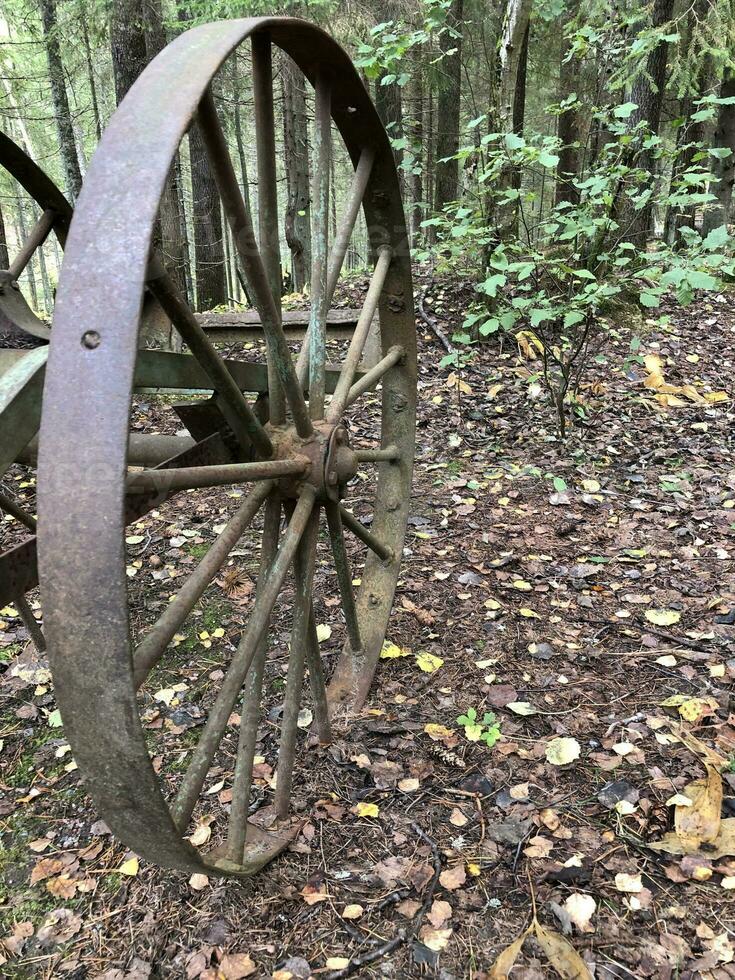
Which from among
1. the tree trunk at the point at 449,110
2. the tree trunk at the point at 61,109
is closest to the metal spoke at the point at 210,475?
the tree trunk at the point at 449,110

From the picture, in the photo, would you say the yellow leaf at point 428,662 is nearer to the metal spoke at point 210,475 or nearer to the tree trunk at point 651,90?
the metal spoke at point 210,475

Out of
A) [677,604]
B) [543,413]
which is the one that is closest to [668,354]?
[543,413]

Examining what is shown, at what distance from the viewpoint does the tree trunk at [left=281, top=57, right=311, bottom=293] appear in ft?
27.8

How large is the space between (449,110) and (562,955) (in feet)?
34.0

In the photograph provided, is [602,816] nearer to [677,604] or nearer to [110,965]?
[677,604]

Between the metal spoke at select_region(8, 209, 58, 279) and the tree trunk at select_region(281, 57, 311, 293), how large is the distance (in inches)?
251

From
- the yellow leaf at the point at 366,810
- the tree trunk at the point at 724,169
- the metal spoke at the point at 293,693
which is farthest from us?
the tree trunk at the point at 724,169

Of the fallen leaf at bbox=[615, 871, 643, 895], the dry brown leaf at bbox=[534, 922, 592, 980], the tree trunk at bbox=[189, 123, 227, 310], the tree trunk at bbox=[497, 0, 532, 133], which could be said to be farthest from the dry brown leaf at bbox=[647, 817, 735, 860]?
the tree trunk at bbox=[189, 123, 227, 310]

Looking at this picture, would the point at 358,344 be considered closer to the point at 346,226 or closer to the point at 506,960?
the point at 346,226

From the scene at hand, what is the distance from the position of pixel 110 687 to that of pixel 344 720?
149 cm

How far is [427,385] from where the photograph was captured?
17.1 feet

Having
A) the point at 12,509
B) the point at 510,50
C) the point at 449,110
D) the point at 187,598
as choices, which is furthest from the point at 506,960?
the point at 449,110

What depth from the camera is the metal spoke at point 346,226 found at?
2.23 m

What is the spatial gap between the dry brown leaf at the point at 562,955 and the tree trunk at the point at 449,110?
27.3 ft
